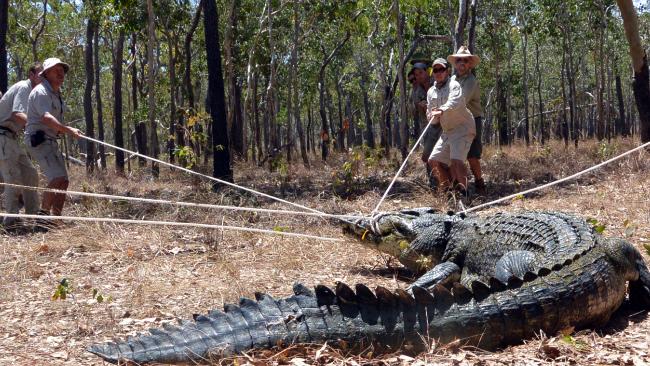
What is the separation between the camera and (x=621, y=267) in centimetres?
375

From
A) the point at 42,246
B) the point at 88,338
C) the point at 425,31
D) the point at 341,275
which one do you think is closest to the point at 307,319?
the point at 88,338

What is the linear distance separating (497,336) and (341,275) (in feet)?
6.21

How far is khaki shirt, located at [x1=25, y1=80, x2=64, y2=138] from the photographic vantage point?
22.8 feet

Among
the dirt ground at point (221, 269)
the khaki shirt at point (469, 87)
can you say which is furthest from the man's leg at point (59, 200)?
the khaki shirt at point (469, 87)

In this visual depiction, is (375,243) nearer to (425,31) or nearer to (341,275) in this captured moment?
(341,275)

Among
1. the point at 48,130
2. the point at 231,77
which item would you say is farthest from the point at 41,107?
the point at 231,77

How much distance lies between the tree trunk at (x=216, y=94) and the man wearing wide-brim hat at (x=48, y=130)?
3.68m

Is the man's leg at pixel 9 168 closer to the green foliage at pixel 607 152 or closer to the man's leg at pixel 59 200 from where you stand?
the man's leg at pixel 59 200

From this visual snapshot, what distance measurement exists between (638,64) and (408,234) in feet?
27.4

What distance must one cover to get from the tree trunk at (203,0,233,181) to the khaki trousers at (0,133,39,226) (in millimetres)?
3546

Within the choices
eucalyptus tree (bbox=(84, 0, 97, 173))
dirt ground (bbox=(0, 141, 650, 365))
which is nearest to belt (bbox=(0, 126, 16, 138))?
dirt ground (bbox=(0, 141, 650, 365))

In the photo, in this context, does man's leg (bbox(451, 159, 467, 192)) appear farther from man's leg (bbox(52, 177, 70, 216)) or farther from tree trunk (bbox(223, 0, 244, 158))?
tree trunk (bbox(223, 0, 244, 158))

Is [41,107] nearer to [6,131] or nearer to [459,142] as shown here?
[6,131]

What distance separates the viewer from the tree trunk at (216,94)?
10695 mm
